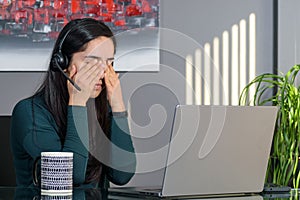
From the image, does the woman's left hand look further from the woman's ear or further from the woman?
the woman's ear

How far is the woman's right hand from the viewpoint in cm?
232

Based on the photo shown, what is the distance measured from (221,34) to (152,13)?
1.27 ft

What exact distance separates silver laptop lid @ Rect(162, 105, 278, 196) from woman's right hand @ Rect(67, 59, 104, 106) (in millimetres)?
524

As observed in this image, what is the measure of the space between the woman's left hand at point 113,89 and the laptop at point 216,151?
16.6 inches

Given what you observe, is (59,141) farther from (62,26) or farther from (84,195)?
(62,26)

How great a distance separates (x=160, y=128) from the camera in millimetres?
3682

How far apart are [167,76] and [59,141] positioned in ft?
4.84

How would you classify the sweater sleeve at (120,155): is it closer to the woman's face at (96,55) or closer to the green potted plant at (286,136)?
the woman's face at (96,55)

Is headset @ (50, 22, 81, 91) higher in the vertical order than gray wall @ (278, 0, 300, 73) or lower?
lower

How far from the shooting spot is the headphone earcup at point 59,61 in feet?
7.63

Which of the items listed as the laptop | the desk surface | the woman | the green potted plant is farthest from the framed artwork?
the laptop

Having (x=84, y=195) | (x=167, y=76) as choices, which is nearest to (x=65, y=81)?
(x=84, y=195)

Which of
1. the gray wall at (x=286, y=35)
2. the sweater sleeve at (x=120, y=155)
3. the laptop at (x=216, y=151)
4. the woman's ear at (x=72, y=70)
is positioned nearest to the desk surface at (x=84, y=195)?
the laptop at (x=216, y=151)

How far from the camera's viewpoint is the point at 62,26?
3580 mm
